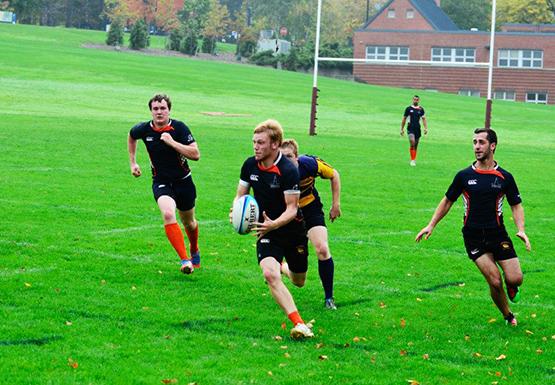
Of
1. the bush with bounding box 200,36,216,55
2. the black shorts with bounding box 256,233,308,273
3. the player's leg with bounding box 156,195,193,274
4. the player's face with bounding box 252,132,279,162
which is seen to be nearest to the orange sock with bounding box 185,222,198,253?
the player's leg with bounding box 156,195,193,274

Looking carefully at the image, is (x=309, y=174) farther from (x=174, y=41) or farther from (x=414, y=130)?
(x=174, y=41)

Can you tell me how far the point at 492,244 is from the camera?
32.8 feet

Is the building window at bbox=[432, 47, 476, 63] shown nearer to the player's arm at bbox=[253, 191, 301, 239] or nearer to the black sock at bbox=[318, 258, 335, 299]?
the black sock at bbox=[318, 258, 335, 299]

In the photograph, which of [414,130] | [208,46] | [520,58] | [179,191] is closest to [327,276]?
[179,191]

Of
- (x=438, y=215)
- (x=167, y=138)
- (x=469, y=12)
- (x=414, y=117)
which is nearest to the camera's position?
(x=438, y=215)

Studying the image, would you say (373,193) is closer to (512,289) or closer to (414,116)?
(414,116)

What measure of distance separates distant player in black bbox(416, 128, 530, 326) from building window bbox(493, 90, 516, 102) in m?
74.3

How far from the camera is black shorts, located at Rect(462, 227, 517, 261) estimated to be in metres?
10.0

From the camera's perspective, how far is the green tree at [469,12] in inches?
3172

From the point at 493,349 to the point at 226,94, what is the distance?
5108cm

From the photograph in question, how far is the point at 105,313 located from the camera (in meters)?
9.73

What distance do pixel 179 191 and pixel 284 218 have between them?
293 cm

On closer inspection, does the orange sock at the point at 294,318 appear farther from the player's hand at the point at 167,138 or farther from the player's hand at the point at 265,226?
Result: the player's hand at the point at 167,138

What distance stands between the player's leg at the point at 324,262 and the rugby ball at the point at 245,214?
3.81 ft
